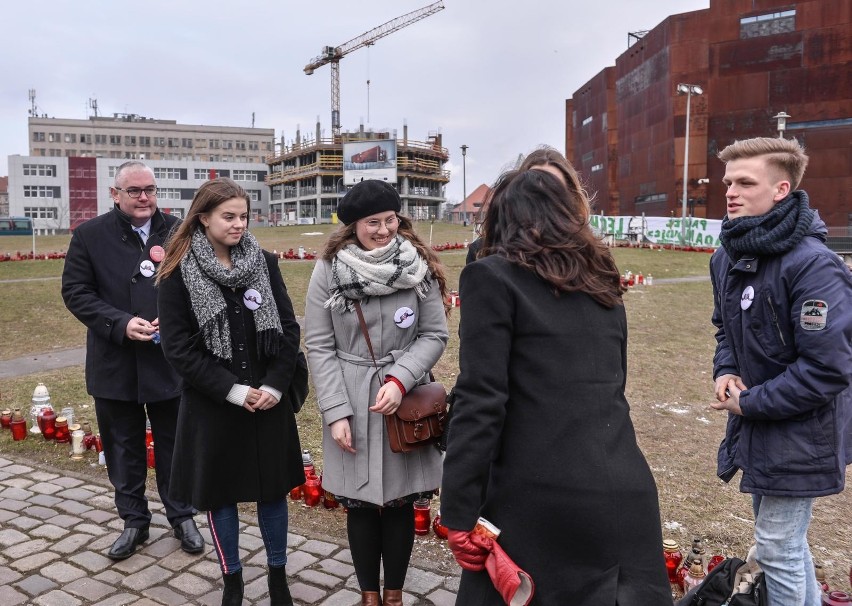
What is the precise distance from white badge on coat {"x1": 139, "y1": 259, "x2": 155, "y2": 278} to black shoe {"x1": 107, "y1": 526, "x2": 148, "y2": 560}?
60.2 inches

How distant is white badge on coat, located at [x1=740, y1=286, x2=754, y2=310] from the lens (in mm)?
2635

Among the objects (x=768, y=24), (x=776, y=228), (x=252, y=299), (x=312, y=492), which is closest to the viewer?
(x=776, y=228)

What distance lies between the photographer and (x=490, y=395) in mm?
1945

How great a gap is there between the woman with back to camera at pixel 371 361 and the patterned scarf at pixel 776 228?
136 centimetres

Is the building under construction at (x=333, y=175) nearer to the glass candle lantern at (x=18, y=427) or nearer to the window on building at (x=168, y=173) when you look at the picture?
the window on building at (x=168, y=173)

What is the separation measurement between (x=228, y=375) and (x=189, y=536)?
146 cm

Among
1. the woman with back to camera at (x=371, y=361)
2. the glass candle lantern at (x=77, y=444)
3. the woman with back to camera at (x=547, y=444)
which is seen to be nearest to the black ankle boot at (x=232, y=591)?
the woman with back to camera at (x=371, y=361)

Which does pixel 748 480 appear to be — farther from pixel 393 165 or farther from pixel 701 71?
pixel 393 165

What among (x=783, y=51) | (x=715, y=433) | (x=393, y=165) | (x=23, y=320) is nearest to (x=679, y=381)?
(x=715, y=433)

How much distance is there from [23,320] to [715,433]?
12332 mm

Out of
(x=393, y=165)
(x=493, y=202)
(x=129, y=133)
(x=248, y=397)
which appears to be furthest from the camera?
(x=129, y=133)

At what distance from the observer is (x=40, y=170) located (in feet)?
300

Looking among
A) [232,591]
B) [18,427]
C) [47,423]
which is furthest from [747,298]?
[18,427]

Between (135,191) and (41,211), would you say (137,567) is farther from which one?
(41,211)
